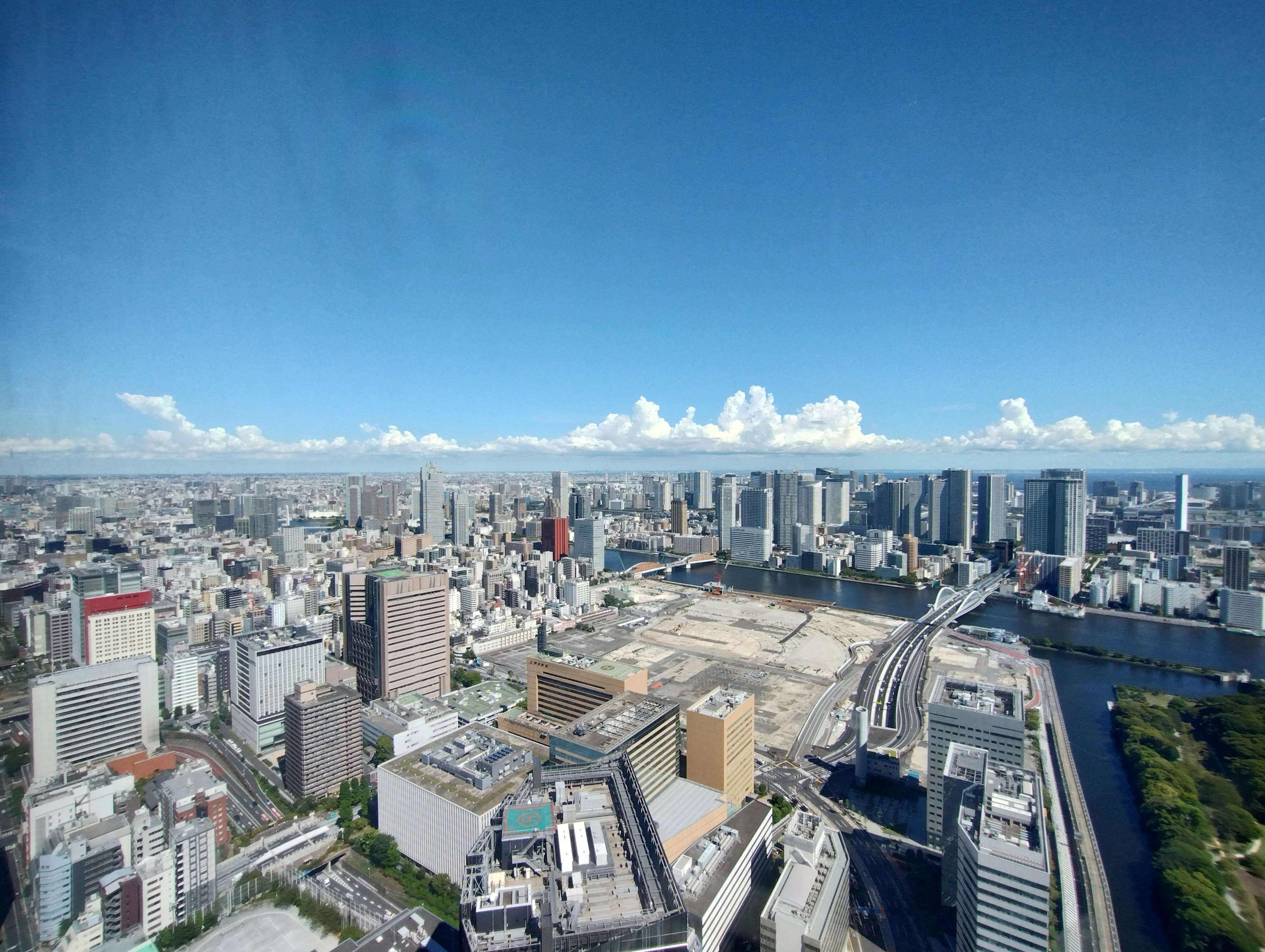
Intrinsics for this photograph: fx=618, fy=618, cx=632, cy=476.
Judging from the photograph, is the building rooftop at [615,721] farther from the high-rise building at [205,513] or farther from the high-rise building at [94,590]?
the high-rise building at [205,513]

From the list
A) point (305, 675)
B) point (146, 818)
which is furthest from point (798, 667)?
point (146, 818)

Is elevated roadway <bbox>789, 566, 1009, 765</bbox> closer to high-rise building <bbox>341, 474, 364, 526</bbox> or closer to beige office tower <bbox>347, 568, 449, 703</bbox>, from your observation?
beige office tower <bbox>347, 568, 449, 703</bbox>

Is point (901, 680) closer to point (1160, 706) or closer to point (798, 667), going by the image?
A: point (798, 667)

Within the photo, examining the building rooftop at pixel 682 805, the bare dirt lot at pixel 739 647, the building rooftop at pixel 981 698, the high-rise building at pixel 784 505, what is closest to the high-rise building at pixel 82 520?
the building rooftop at pixel 682 805

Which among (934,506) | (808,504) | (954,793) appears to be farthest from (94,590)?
(934,506)

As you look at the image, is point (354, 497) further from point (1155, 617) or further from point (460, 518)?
point (1155, 617)
